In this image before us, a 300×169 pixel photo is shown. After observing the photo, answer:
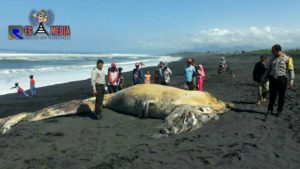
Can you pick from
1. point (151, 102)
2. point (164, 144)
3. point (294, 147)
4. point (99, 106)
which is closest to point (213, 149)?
point (164, 144)

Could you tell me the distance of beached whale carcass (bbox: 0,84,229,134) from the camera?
338 inches

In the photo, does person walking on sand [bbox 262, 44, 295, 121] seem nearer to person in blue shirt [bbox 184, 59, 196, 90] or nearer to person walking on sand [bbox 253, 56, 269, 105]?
person walking on sand [bbox 253, 56, 269, 105]

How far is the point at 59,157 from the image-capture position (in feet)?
22.6

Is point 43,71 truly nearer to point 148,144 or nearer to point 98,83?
point 98,83

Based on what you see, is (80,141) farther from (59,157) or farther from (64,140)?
(59,157)

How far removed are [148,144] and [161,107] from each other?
2.40 meters

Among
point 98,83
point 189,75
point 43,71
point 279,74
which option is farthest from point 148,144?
point 43,71

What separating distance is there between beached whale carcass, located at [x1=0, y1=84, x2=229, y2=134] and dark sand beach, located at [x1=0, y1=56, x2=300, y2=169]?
0.27 meters

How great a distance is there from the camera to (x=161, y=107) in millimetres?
9703

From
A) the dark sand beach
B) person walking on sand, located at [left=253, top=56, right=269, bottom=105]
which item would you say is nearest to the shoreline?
the dark sand beach

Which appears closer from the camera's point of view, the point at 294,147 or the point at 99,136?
the point at 294,147

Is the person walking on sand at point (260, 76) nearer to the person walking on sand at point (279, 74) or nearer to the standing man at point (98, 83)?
the person walking on sand at point (279, 74)

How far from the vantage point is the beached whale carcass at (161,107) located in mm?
8578

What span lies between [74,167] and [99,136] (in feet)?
6.53
